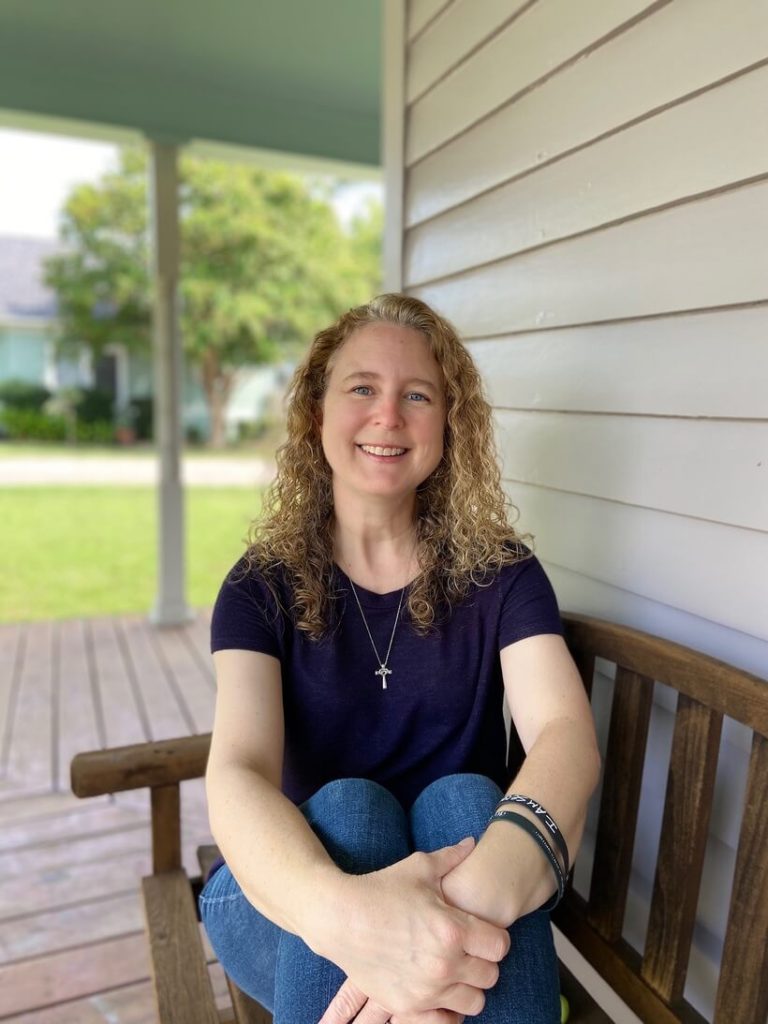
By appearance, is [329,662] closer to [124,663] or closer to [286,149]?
[124,663]

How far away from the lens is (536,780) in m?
1.04

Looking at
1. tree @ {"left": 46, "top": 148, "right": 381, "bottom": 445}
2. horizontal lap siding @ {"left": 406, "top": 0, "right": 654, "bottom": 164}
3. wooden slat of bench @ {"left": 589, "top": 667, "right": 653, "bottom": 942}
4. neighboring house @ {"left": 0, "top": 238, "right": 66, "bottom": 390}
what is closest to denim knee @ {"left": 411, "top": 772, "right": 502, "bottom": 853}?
wooden slat of bench @ {"left": 589, "top": 667, "right": 653, "bottom": 942}

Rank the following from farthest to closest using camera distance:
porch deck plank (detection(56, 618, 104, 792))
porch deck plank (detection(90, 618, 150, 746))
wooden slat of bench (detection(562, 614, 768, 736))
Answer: porch deck plank (detection(90, 618, 150, 746))
porch deck plank (detection(56, 618, 104, 792))
wooden slat of bench (detection(562, 614, 768, 736))

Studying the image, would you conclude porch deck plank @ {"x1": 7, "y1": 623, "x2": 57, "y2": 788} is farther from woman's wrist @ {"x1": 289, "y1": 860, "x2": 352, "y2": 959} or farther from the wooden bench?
woman's wrist @ {"x1": 289, "y1": 860, "x2": 352, "y2": 959}

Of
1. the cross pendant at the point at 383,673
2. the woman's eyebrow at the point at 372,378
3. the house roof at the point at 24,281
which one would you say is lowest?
the cross pendant at the point at 383,673

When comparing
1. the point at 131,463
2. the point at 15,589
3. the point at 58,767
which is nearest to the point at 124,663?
the point at 58,767

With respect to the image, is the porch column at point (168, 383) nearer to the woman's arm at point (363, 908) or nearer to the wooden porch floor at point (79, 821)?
the wooden porch floor at point (79, 821)

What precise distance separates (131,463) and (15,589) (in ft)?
26.7

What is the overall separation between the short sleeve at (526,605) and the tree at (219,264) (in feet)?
48.4

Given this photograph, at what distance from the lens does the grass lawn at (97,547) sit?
5.96m

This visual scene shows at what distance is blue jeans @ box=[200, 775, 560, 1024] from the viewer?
91 cm

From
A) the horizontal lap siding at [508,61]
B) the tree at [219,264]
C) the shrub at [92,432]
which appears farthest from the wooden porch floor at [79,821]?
the shrub at [92,432]

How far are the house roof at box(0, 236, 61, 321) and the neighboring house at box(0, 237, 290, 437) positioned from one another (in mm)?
405

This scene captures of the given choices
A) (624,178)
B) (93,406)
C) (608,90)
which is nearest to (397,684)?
(624,178)
